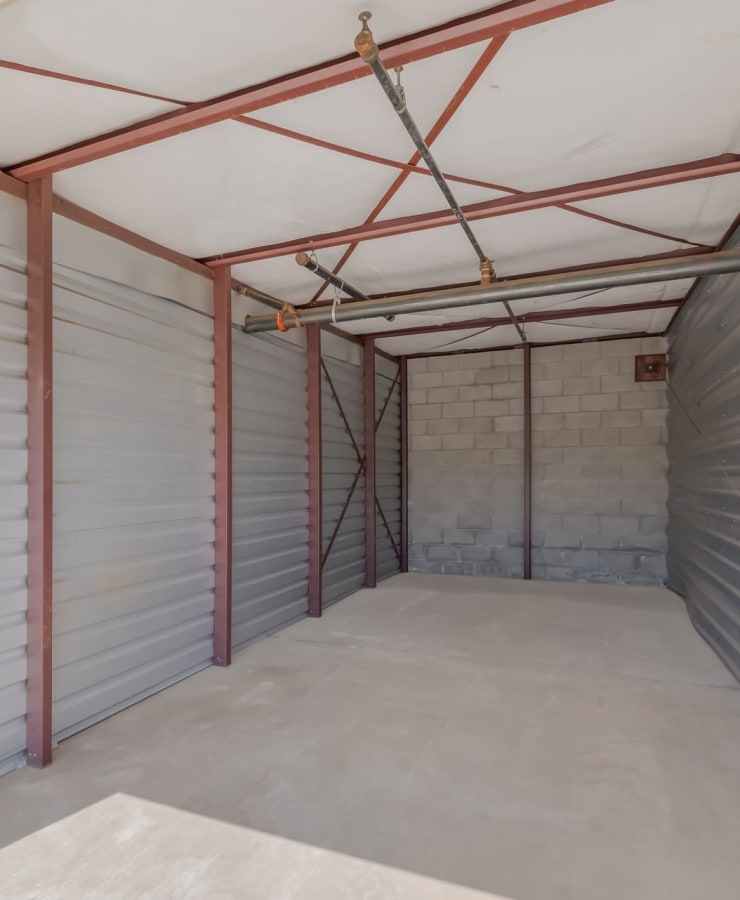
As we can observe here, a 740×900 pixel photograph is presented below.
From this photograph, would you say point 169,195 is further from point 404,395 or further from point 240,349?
point 404,395

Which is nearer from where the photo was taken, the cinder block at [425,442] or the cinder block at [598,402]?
the cinder block at [598,402]

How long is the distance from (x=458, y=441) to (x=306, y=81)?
570cm

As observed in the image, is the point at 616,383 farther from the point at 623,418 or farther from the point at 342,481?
the point at 342,481

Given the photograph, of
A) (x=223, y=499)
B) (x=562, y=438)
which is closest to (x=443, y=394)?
(x=562, y=438)

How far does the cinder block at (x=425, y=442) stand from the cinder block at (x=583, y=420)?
1.61 meters

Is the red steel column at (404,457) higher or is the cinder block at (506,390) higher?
the cinder block at (506,390)

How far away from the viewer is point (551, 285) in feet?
11.9

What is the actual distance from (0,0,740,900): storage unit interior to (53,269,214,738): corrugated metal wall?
0.02 meters

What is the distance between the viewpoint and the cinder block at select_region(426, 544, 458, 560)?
7516 millimetres

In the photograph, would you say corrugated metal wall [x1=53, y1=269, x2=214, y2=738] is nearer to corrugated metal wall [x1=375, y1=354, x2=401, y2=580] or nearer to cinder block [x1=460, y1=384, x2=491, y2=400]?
Answer: corrugated metal wall [x1=375, y1=354, x2=401, y2=580]

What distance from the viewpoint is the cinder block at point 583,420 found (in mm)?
6914

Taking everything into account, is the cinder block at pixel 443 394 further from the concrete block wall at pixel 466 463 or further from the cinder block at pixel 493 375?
the cinder block at pixel 493 375

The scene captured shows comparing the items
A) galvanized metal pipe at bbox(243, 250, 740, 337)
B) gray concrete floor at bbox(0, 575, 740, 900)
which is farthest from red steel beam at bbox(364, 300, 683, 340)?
gray concrete floor at bbox(0, 575, 740, 900)

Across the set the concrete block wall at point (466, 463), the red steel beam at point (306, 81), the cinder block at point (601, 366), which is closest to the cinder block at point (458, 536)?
the concrete block wall at point (466, 463)
